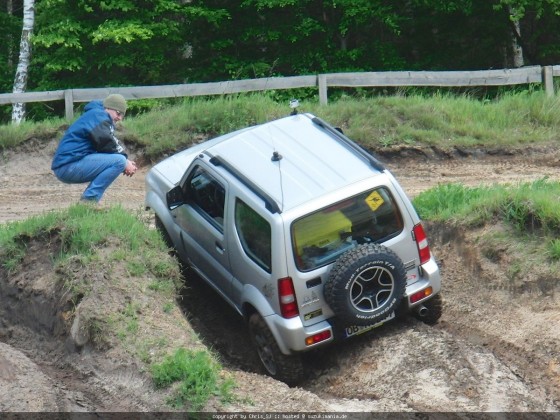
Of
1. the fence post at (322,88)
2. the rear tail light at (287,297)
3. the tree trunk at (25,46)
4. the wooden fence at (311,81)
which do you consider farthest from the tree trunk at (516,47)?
the rear tail light at (287,297)

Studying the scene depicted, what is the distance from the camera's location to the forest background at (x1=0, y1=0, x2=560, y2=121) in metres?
23.0

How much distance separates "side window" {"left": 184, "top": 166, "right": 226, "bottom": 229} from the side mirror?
0.07 meters

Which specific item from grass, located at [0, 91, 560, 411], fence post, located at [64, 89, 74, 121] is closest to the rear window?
grass, located at [0, 91, 560, 411]

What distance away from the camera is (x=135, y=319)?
30.1 feet

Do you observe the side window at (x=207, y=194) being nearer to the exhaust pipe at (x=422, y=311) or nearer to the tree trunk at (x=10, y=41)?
the exhaust pipe at (x=422, y=311)

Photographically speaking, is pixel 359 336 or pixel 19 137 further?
pixel 19 137

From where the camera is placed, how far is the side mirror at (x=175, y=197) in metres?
10.5

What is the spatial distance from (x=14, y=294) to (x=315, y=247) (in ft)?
11.0

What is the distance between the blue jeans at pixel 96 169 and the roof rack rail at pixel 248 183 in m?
1.52

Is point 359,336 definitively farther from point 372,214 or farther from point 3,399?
point 3,399

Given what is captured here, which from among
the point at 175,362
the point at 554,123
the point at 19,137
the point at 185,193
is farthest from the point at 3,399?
the point at 554,123

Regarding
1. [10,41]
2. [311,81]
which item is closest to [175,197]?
[311,81]

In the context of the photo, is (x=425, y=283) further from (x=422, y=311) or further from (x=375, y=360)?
(x=375, y=360)

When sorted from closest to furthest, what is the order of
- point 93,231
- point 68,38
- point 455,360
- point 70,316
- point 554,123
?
point 455,360
point 70,316
point 93,231
point 554,123
point 68,38
